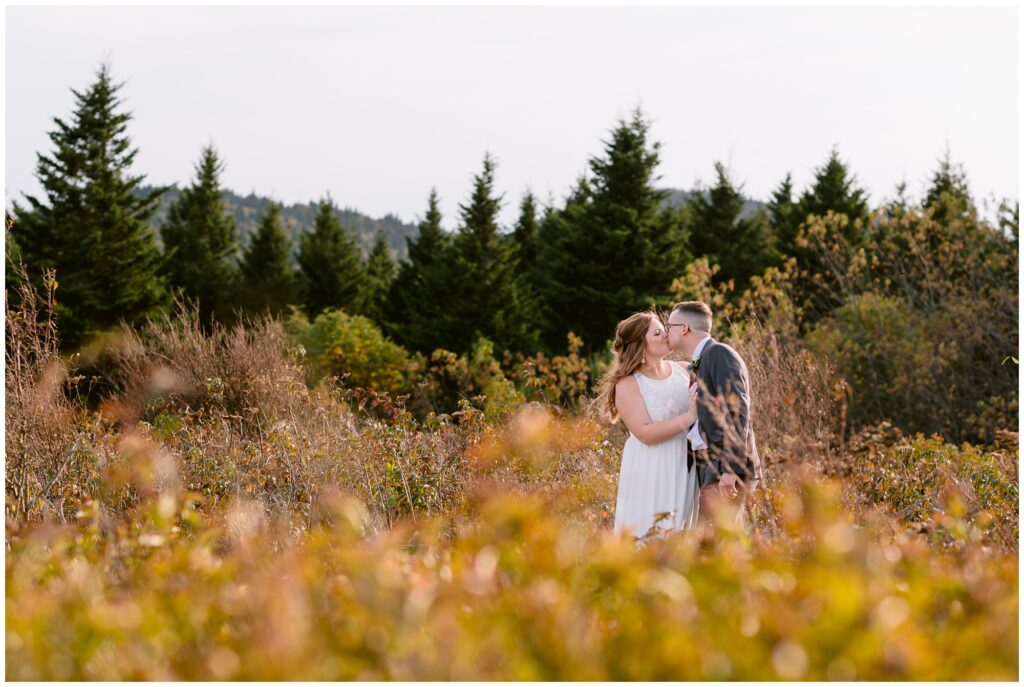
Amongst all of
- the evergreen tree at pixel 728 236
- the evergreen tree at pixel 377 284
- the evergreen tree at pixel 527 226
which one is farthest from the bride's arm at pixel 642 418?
the evergreen tree at pixel 527 226

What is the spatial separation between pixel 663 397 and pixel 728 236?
18542 millimetres

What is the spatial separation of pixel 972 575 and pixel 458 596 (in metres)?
1.48

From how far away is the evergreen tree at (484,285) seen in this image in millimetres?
17875

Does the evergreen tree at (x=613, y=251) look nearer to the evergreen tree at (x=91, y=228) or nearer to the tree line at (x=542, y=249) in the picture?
the tree line at (x=542, y=249)

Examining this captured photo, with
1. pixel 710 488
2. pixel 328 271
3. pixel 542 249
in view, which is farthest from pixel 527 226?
pixel 710 488

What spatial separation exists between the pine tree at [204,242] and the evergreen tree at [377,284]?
3798 mm

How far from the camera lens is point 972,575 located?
2.44m

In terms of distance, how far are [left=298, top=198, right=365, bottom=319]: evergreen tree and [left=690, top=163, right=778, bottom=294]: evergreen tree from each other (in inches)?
410

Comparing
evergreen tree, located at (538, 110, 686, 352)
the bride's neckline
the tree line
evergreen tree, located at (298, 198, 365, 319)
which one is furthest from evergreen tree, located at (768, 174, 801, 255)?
the bride's neckline

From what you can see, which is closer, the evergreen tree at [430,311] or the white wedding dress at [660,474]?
the white wedding dress at [660,474]

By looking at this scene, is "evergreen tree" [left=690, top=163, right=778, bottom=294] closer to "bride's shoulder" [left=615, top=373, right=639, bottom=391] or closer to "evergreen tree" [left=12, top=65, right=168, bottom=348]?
"evergreen tree" [left=12, top=65, right=168, bottom=348]

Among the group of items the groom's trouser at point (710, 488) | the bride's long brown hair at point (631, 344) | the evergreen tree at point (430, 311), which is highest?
the evergreen tree at point (430, 311)

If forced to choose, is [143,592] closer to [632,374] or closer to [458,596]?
[458,596]

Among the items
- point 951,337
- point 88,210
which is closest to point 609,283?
point 951,337
